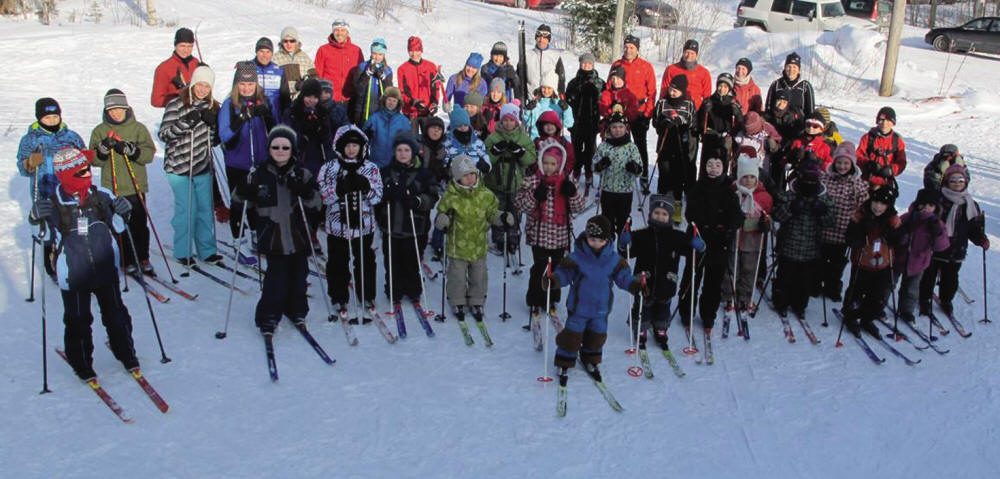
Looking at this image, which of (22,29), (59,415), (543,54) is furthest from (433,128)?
(22,29)

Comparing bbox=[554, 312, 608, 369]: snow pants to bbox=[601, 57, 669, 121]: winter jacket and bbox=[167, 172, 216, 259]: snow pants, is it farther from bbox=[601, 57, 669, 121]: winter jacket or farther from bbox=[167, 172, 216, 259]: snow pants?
bbox=[601, 57, 669, 121]: winter jacket

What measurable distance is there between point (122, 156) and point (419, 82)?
12.3ft

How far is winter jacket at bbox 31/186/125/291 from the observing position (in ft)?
16.5

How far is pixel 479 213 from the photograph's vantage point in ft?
21.3

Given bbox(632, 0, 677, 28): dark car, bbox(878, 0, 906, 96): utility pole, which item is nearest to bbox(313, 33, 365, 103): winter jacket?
bbox(878, 0, 906, 96): utility pole

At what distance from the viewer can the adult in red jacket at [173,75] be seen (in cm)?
773

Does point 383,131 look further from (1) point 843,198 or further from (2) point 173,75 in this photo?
(1) point 843,198

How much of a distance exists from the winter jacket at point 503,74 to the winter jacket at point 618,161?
7.51 ft

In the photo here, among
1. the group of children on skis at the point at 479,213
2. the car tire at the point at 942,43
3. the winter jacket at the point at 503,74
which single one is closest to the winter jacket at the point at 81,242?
the group of children on skis at the point at 479,213

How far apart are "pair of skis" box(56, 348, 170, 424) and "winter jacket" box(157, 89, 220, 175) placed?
6.99 ft

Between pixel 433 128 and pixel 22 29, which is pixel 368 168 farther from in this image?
pixel 22 29

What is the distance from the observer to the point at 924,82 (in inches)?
712

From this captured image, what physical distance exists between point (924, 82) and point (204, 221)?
16.6 meters

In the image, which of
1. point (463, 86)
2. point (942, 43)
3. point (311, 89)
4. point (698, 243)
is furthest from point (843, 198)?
point (942, 43)
